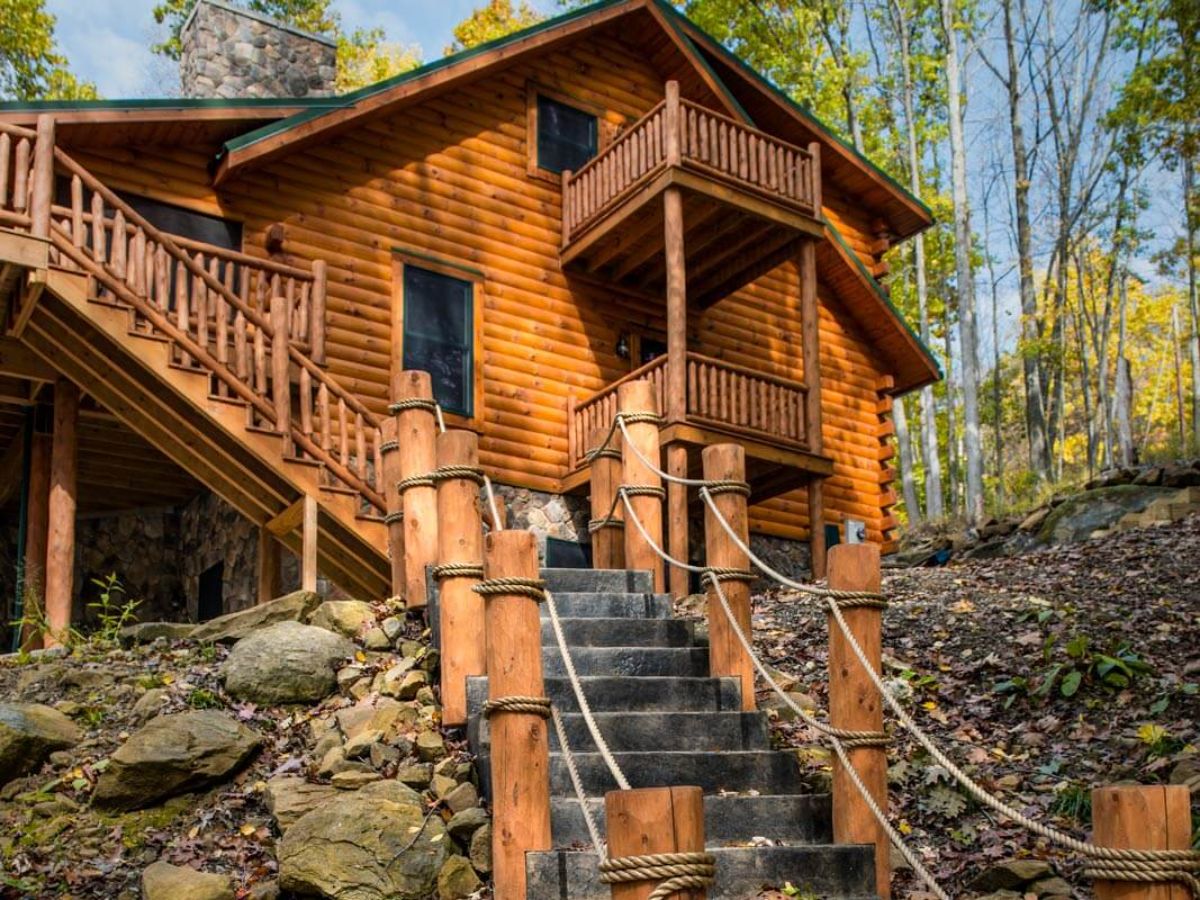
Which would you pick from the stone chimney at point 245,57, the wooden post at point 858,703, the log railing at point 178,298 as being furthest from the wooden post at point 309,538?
the stone chimney at point 245,57

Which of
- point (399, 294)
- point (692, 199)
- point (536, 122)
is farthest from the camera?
point (536, 122)

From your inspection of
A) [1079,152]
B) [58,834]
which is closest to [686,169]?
[58,834]

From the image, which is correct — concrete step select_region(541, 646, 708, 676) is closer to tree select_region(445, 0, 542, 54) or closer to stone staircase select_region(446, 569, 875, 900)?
stone staircase select_region(446, 569, 875, 900)

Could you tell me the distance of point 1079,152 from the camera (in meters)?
33.6

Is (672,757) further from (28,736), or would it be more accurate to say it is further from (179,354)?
(179,354)

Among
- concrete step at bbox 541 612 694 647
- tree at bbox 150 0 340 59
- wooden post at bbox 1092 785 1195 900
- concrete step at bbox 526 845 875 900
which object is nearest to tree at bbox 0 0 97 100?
tree at bbox 150 0 340 59

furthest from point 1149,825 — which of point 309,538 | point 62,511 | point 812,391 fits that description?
point 812,391

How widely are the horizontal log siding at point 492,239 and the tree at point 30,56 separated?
49.4ft

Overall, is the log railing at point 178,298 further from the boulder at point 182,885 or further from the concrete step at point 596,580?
the boulder at point 182,885

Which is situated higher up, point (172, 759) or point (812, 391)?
point (812, 391)

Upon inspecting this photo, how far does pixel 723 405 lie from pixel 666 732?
9.20m

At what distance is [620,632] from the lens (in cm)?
784

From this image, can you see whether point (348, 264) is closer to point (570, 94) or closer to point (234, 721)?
point (570, 94)

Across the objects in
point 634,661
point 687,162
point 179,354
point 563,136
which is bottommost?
point 634,661
